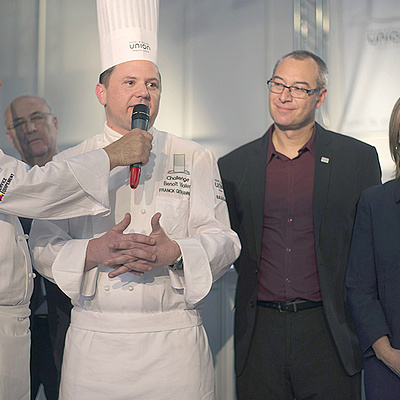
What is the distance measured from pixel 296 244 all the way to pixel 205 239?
0.64 meters

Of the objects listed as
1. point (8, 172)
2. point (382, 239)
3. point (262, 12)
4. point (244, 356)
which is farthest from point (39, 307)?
point (262, 12)

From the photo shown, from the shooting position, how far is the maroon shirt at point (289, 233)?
7.81ft

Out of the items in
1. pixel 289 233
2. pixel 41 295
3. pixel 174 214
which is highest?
pixel 174 214

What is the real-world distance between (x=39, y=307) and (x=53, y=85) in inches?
61.0

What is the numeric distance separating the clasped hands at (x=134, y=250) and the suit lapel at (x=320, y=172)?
2.62ft

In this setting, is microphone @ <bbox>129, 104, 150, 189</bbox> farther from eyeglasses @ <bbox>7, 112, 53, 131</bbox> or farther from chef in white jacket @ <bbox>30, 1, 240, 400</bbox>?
eyeglasses @ <bbox>7, 112, 53, 131</bbox>

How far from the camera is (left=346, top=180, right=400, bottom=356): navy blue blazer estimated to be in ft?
6.72

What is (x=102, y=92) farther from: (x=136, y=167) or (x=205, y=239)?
(x=205, y=239)

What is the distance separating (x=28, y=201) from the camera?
180cm

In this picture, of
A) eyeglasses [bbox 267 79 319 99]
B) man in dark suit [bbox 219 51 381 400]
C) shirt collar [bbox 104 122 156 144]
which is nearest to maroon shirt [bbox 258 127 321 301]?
man in dark suit [bbox 219 51 381 400]

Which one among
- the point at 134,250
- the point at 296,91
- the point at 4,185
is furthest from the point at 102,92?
the point at 296,91

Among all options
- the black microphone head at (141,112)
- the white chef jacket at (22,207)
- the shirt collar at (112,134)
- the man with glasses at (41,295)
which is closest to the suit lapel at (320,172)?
the shirt collar at (112,134)

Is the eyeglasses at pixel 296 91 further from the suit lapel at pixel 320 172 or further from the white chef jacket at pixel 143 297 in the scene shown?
the white chef jacket at pixel 143 297

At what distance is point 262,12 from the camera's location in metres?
3.53
